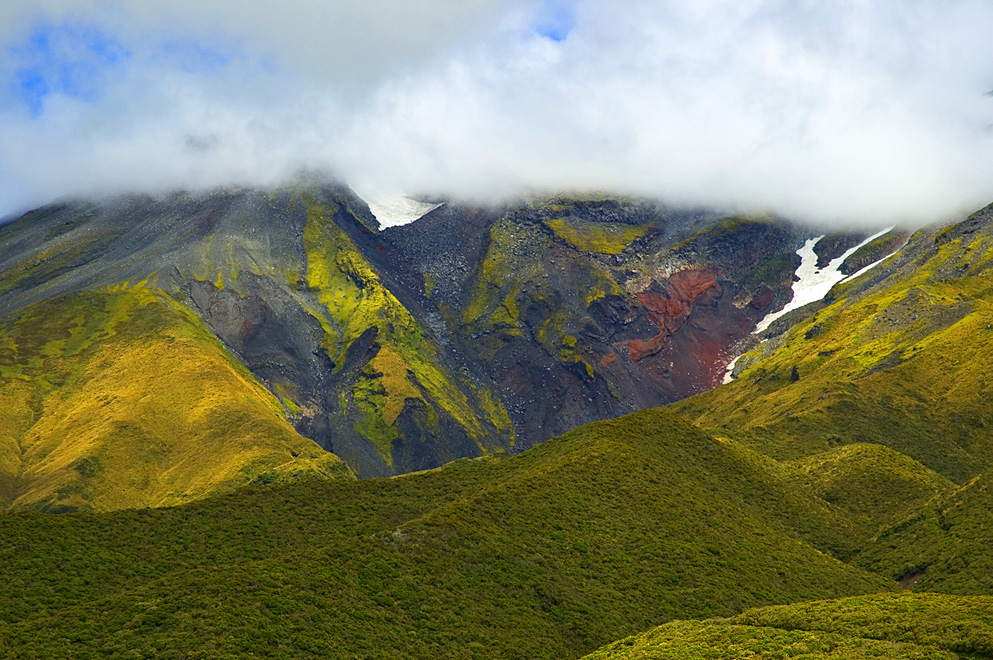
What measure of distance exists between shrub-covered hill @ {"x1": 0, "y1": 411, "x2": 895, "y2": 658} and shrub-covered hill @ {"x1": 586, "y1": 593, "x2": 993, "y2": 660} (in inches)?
374

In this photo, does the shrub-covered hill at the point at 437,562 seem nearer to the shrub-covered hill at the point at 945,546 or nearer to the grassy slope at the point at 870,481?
the shrub-covered hill at the point at 945,546

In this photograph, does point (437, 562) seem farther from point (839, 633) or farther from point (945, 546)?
point (945, 546)

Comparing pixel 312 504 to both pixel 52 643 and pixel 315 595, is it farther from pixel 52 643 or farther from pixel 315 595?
pixel 52 643

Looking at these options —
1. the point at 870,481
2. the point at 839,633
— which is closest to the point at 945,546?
the point at 870,481

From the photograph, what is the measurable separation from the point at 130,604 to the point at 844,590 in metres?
58.4

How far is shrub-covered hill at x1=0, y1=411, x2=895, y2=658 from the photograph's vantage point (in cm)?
6775

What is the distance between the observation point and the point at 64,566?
261 ft

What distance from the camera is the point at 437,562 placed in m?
80.8

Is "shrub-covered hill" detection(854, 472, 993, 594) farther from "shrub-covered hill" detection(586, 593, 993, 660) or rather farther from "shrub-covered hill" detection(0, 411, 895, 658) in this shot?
"shrub-covered hill" detection(586, 593, 993, 660)

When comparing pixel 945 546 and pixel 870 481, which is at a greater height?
pixel 870 481

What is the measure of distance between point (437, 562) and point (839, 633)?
29824 millimetres

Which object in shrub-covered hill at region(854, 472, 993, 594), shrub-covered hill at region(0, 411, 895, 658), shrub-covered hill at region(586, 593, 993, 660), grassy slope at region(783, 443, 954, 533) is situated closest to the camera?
shrub-covered hill at region(586, 593, 993, 660)

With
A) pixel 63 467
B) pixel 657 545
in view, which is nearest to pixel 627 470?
pixel 657 545

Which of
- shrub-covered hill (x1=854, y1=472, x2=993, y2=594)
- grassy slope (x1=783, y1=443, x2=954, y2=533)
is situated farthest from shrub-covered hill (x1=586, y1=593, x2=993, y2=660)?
grassy slope (x1=783, y1=443, x2=954, y2=533)
